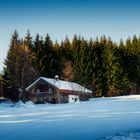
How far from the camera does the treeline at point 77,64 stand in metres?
76.6

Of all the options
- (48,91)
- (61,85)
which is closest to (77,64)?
(61,85)

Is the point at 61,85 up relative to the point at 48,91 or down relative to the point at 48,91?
up

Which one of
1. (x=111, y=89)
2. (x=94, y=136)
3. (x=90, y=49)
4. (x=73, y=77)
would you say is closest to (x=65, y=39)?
(x=90, y=49)

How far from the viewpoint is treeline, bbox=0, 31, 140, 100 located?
76625 mm

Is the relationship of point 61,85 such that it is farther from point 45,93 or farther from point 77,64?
point 77,64

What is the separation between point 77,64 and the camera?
91.3 metres

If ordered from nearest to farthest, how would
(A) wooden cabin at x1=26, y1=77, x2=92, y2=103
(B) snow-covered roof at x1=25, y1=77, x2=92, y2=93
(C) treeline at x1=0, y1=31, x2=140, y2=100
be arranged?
(A) wooden cabin at x1=26, y1=77, x2=92, y2=103, (B) snow-covered roof at x1=25, y1=77, x2=92, y2=93, (C) treeline at x1=0, y1=31, x2=140, y2=100

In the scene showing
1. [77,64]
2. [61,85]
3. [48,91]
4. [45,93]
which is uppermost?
[77,64]

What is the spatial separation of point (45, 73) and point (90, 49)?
16.6m

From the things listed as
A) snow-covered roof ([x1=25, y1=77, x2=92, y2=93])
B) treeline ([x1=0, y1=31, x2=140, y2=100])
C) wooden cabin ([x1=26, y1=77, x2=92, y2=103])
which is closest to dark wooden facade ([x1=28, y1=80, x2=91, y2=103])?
wooden cabin ([x1=26, y1=77, x2=92, y2=103])

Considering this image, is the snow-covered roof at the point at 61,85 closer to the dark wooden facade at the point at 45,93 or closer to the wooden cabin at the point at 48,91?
the wooden cabin at the point at 48,91

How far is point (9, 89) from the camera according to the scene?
77562mm

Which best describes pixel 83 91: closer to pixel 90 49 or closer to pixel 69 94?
pixel 69 94

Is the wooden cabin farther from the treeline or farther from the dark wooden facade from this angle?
the treeline
